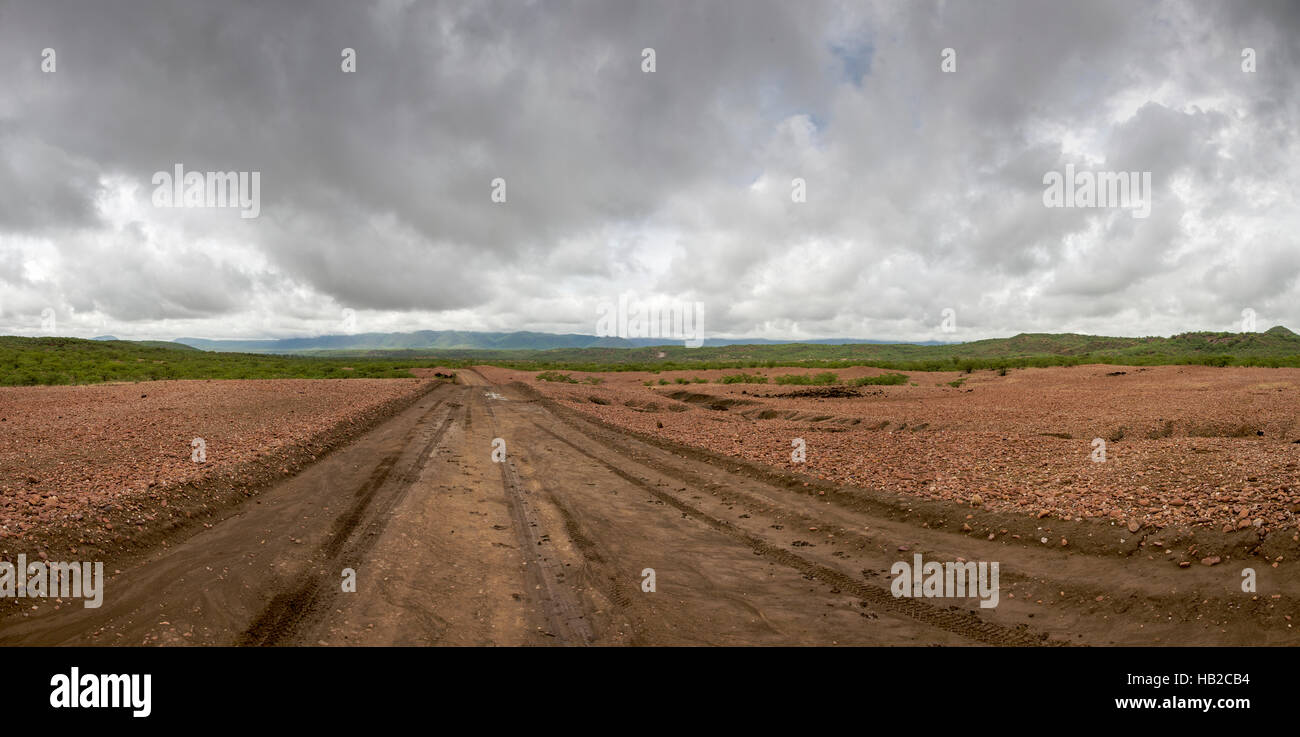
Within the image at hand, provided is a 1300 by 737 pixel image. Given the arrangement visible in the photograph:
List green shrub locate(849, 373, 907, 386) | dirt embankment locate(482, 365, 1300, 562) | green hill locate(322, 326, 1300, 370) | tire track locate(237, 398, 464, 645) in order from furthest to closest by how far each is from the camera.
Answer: green hill locate(322, 326, 1300, 370)
green shrub locate(849, 373, 907, 386)
dirt embankment locate(482, 365, 1300, 562)
tire track locate(237, 398, 464, 645)

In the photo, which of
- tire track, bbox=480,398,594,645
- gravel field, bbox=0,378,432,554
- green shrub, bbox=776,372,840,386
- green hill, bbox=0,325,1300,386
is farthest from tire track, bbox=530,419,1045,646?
green hill, bbox=0,325,1300,386

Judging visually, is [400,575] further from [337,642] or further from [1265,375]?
[1265,375]

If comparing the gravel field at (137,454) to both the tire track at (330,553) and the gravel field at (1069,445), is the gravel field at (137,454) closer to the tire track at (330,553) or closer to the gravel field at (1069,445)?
the tire track at (330,553)

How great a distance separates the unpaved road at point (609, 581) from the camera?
543 centimetres

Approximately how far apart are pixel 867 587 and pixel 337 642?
6127 millimetres

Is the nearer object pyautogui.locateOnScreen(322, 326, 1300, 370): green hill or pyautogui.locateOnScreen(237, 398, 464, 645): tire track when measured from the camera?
pyautogui.locateOnScreen(237, 398, 464, 645): tire track

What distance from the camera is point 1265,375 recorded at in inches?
1095

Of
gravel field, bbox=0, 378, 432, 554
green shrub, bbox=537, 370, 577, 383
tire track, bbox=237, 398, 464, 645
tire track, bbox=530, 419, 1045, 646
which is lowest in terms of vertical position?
tire track, bbox=530, 419, 1045, 646

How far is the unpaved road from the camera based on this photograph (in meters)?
5.43

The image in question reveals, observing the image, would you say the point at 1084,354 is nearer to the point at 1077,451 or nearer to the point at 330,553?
the point at 1077,451

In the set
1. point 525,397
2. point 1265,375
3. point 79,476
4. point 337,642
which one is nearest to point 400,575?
point 337,642

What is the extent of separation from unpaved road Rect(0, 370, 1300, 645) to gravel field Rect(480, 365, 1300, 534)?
1.51 m

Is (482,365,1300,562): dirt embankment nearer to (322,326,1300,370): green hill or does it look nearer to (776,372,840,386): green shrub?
(776,372,840,386): green shrub

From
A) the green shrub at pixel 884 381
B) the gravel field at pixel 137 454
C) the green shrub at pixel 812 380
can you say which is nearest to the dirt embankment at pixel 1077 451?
the gravel field at pixel 137 454
